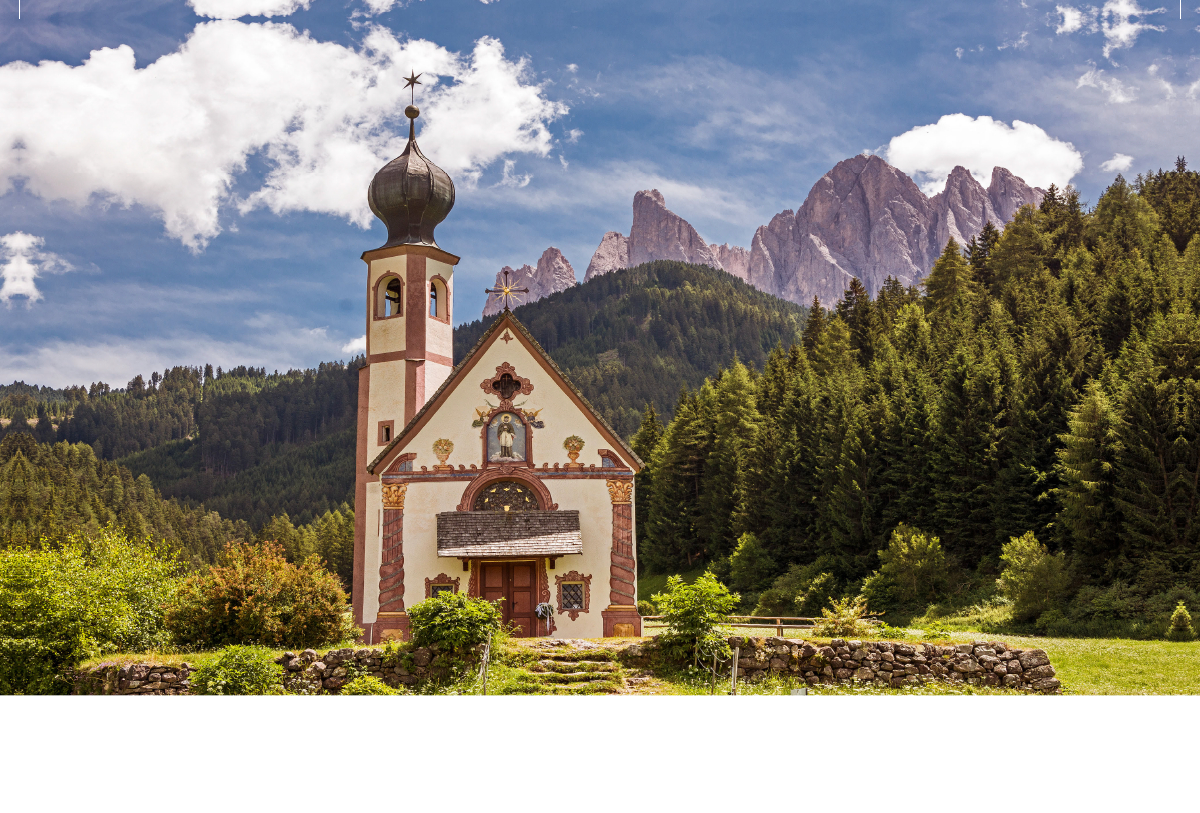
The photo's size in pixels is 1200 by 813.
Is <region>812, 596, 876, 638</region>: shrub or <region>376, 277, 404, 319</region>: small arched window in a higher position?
<region>376, 277, 404, 319</region>: small arched window

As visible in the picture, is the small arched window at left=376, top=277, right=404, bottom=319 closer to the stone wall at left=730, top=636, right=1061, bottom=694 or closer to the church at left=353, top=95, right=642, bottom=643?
the church at left=353, top=95, right=642, bottom=643

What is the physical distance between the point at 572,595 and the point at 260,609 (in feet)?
28.9

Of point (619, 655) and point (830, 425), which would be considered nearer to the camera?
point (619, 655)

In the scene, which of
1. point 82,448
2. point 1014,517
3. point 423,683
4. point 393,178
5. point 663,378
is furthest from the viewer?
point 663,378

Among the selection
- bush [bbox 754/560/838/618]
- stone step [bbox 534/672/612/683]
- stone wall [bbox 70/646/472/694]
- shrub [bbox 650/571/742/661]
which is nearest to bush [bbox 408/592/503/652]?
stone wall [bbox 70/646/472/694]

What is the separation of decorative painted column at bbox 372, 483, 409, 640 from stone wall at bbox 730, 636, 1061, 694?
36.6 feet

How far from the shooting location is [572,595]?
27297 mm

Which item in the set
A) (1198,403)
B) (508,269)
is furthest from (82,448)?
(1198,403)

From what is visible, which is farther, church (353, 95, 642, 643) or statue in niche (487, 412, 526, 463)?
statue in niche (487, 412, 526, 463)

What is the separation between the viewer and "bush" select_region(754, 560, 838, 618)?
4722 cm

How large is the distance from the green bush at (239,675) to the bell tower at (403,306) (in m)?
13.1
